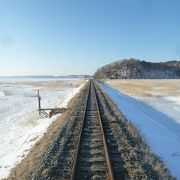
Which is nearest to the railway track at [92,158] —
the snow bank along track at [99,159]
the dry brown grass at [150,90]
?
the snow bank along track at [99,159]

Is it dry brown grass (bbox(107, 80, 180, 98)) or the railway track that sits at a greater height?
the railway track

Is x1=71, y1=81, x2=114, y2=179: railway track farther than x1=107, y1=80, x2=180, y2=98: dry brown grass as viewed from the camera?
No

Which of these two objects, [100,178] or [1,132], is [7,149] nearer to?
[1,132]

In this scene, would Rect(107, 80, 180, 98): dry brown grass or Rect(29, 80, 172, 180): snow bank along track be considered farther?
Rect(107, 80, 180, 98): dry brown grass

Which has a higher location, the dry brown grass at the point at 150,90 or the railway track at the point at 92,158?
the railway track at the point at 92,158

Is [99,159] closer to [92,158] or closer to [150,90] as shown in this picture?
[92,158]

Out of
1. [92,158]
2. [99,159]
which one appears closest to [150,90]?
[92,158]

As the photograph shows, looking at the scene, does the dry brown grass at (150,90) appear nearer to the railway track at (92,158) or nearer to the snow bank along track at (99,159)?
the railway track at (92,158)

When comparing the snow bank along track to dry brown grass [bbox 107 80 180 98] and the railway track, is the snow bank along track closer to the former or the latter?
the railway track

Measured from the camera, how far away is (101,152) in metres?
10.9

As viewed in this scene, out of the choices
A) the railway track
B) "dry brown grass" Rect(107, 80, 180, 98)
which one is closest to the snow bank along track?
the railway track

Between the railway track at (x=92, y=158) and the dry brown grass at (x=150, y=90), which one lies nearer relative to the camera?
the railway track at (x=92, y=158)

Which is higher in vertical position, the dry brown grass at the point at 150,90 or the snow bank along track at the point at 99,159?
the snow bank along track at the point at 99,159

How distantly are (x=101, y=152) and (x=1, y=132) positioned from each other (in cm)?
1199
